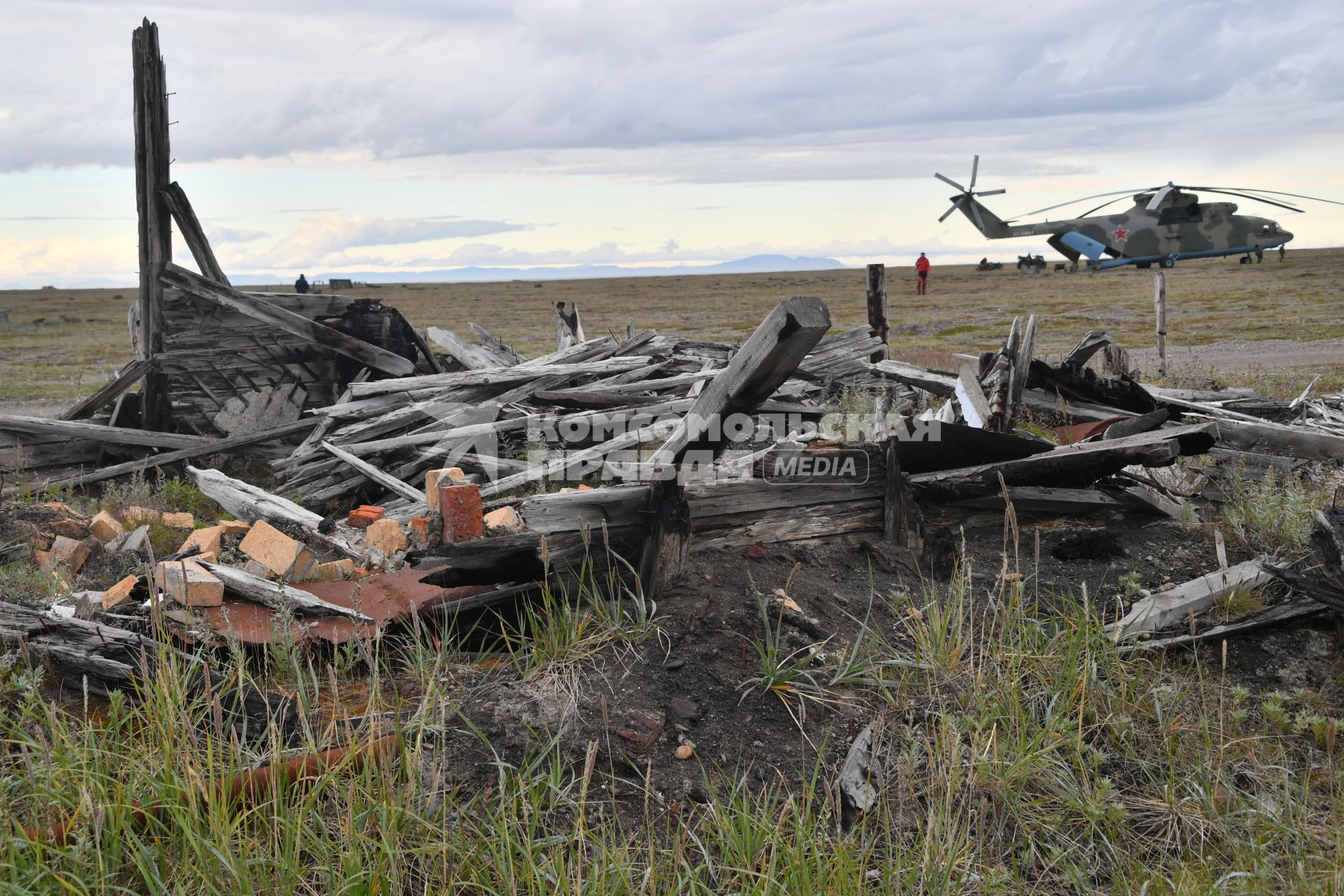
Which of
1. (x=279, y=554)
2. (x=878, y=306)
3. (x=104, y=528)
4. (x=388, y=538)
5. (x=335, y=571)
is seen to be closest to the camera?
(x=279, y=554)

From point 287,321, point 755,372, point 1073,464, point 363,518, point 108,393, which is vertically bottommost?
point 363,518

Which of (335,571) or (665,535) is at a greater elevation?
(665,535)

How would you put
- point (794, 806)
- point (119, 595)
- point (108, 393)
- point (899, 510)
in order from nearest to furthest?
1. point (794, 806)
2. point (119, 595)
3. point (899, 510)
4. point (108, 393)

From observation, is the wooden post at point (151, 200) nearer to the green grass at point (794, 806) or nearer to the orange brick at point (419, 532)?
the orange brick at point (419, 532)

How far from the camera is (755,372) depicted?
3838 mm

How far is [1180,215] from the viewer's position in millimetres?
43469

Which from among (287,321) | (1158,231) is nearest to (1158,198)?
(1158,231)

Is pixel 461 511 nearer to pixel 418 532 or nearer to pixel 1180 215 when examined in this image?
pixel 418 532

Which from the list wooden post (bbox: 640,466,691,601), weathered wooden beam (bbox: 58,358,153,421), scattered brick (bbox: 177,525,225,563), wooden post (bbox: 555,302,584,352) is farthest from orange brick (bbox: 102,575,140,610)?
wooden post (bbox: 555,302,584,352)

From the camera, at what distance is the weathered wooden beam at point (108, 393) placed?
1062cm

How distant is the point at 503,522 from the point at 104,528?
129 inches

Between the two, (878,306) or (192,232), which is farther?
(878,306)

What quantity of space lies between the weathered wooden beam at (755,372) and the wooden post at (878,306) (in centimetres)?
1009

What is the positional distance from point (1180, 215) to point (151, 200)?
45505 millimetres
